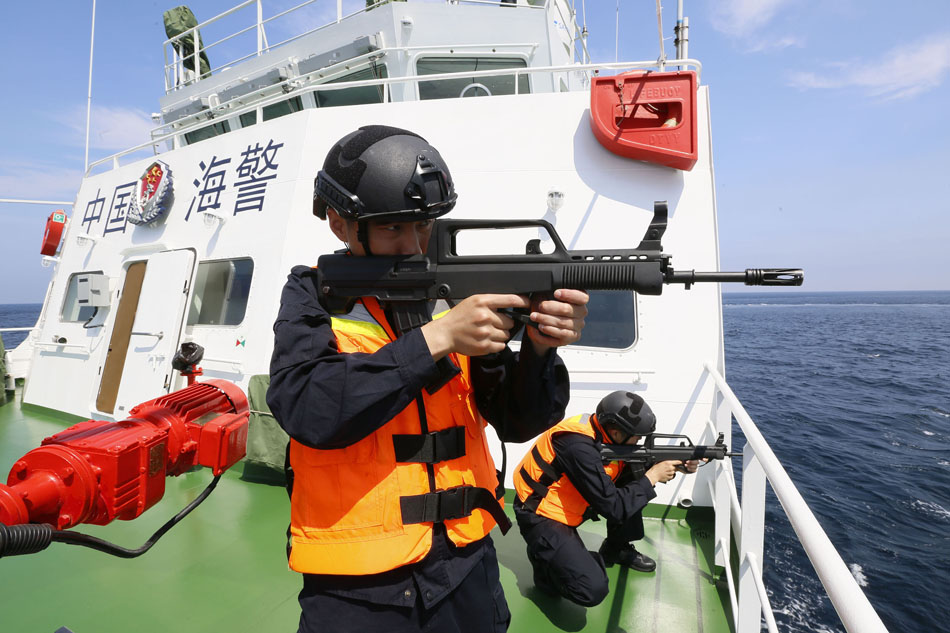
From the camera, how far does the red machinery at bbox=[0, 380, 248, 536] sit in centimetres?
149

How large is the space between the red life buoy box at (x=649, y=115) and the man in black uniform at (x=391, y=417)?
283 centimetres

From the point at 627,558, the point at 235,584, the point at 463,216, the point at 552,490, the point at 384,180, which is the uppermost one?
the point at 463,216

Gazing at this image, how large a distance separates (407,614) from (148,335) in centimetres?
487

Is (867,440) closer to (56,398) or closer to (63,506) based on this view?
(63,506)

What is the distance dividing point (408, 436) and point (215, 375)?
400 centimetres

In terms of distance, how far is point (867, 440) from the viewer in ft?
35.5

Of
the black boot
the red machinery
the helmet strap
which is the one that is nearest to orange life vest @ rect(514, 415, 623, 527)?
the black boot

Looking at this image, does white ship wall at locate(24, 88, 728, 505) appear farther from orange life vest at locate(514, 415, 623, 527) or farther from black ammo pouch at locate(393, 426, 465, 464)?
black ammo pouch at locate(393, 426, 465, 464)

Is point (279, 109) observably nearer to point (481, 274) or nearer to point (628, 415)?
point (628, 415)

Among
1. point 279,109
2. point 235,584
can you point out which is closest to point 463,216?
point 235,584

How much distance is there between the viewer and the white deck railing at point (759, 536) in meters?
0.87

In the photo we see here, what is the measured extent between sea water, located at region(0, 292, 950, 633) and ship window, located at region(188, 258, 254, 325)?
19.5 feet

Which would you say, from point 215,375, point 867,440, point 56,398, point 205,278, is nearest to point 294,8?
point 205,278

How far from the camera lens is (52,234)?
712 cm
